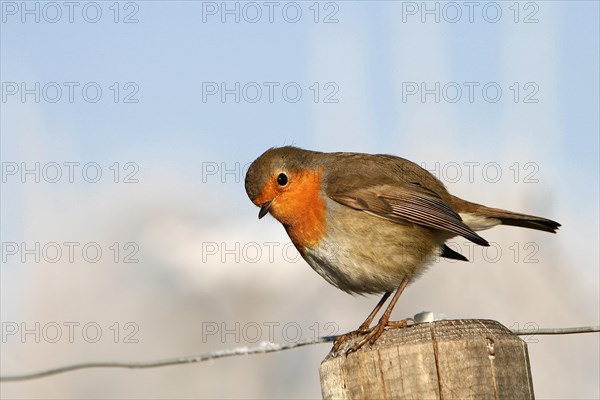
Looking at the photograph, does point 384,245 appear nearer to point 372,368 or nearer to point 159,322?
point 372,368

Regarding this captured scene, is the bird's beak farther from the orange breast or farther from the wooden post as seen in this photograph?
the wooden post

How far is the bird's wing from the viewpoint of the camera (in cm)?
545

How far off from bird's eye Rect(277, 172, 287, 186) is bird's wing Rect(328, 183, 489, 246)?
291 millimetres

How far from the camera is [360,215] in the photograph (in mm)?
5426

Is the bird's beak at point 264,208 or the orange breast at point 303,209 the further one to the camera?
the bird's beak at point 264,208

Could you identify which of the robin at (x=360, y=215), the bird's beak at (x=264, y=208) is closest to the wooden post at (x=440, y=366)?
the robin at (x=360, y=215)

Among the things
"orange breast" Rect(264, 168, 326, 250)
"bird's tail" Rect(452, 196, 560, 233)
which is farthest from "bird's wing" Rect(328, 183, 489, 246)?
"bird's tail" Rect(452, 196, 560, 233)

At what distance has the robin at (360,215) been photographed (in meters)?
5.30

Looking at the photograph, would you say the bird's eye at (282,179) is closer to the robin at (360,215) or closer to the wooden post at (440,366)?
the robin at (360,215)

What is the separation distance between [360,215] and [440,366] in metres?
2.36

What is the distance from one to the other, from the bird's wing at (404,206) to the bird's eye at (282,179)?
0.95 feet

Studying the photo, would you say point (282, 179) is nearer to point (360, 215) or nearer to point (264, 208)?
point (264, 208)

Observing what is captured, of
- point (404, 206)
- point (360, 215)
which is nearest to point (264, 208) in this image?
point (360, 215)

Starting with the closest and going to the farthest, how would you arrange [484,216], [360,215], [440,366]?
[440,366], [360,215], [484,216]
